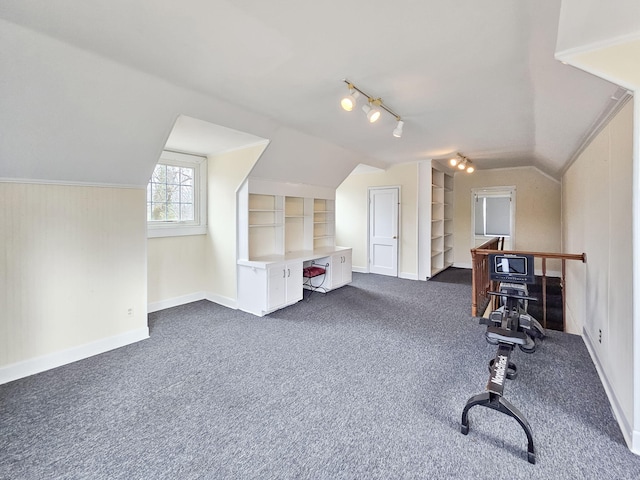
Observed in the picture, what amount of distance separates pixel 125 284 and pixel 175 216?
1.57m

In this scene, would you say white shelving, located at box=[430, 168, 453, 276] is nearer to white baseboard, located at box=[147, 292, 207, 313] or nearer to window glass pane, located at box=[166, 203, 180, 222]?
white baseboard, located at box=[147, 292, 207, 313]

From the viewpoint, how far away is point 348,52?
81.7 inches

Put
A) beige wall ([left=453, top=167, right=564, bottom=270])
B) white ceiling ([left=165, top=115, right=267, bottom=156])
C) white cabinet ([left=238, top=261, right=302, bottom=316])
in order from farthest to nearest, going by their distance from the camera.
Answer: beige wall ([left=453, top=167, right=564, bottom=270]) → white cabinet ([left=238, top=261, right=302, bottom=316]) → white ceiling ([left=165, top=115, right=267, bottom=156])

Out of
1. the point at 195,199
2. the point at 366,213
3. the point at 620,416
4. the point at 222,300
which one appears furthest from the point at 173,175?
the point at 620,416

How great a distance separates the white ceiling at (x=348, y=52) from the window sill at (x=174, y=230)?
2.32 m

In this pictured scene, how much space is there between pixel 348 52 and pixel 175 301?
4.11 meters

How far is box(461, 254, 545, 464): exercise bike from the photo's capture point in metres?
1.82

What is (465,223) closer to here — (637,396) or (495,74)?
(495,74)

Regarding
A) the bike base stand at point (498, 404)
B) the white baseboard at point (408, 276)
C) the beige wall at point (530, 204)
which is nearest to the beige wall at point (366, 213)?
the white baseboard at point (408, 276)

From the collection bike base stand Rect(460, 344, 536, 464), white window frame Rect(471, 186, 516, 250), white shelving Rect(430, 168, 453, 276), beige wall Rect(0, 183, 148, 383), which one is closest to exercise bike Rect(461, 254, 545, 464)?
bike base stand Rect(460, 344, 536, 464)

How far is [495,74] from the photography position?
7.75 feet

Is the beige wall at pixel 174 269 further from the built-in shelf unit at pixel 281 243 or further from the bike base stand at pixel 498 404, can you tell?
the bike base stand at pixel 498 404

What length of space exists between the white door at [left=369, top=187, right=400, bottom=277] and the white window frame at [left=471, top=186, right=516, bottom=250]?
2506 mm

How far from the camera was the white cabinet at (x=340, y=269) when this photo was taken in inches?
213
